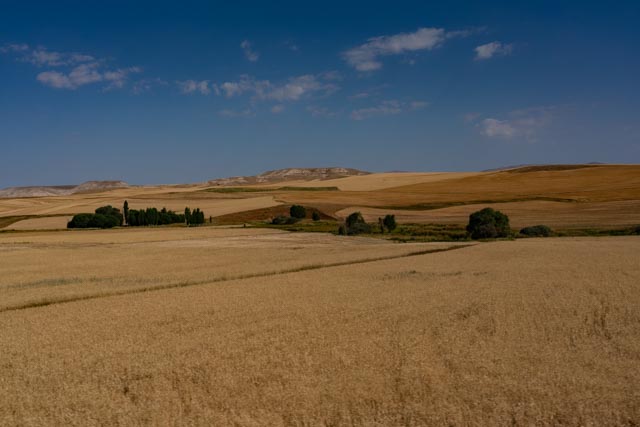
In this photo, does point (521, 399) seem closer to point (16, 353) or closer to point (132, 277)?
point (16, 353)

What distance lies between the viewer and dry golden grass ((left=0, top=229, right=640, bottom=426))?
11094 millimetres

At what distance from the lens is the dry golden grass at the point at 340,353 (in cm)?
1109

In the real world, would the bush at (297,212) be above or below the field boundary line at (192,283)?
above

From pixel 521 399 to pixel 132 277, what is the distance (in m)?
24.6

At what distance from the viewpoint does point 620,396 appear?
11359mm

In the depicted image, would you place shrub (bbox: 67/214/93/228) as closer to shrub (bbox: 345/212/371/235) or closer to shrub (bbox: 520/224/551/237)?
shrub (bbox: 345/212/371/235)

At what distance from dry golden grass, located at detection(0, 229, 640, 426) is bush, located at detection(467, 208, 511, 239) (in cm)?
2805

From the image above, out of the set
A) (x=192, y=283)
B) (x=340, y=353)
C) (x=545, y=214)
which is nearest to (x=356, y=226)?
(x=545, y=214)

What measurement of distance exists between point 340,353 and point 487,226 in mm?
45492

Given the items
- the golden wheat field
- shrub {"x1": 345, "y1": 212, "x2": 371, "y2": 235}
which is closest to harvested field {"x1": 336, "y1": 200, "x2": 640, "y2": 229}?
shrub {"x1": 345, "y1": 212, "x2": 371, "y2": 235}

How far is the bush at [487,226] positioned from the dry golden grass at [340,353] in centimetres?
2805

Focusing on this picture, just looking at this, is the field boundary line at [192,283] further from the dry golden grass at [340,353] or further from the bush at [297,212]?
the bush at [297,212]

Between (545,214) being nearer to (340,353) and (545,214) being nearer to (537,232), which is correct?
(537,232)

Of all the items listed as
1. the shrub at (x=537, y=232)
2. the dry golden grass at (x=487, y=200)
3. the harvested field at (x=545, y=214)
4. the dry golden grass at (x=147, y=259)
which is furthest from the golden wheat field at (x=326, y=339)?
the dry golden grass at (x=487, y=200)
